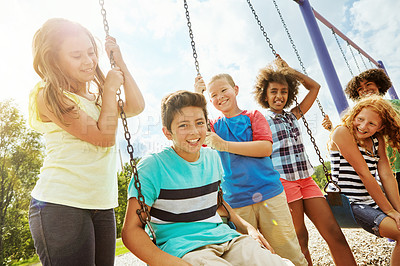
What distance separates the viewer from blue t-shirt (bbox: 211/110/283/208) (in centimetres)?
229

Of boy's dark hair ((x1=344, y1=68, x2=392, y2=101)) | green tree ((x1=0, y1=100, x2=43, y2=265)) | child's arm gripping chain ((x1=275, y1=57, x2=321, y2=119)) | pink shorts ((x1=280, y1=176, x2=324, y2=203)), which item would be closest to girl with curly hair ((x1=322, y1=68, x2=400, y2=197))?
boy's dark hair ((x1=344, y1=68, x2=392, y2=101))

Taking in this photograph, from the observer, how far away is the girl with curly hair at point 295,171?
2.48 meters

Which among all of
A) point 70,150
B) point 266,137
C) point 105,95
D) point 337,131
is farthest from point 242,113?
point 70,150

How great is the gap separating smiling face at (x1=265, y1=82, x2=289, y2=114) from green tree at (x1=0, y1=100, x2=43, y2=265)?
15.2 meters

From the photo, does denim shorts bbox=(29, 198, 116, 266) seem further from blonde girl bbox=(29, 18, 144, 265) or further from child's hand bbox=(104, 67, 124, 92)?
child's hand bbox=(104, 67, 124, 92)

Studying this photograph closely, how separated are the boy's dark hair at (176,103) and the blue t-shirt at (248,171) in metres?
0.74

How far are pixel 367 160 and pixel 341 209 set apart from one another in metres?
0.55

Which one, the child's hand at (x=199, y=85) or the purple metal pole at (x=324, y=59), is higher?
the purple metal pole at (x=324, y=59)

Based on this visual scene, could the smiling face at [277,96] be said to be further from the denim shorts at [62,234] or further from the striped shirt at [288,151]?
the denim shorts at [62,234]

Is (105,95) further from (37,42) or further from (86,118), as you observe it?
(37,42)

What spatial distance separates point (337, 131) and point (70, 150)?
2.35 metres

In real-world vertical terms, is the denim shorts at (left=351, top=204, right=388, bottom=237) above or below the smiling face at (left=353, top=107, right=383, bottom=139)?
below

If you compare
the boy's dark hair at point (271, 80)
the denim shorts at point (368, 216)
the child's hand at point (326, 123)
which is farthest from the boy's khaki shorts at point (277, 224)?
the child's hand at point (326, 123)

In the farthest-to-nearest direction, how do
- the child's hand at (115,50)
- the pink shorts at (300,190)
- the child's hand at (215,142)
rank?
the pink shorts at (300,190), the child's hand at (215,142), the child's hand at (115,50)
